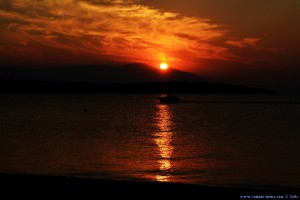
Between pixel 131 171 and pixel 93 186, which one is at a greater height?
pixel 93 186

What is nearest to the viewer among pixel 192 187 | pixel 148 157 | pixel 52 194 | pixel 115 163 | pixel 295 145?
pixel 52 194

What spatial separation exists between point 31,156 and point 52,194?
1650 centimetres

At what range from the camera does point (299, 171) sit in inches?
896

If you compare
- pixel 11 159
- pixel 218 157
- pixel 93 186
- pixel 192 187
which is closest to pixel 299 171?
pixel 218 157

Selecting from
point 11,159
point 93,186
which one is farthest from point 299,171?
point 11,159

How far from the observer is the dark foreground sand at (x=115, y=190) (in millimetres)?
11883

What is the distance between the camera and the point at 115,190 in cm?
1279

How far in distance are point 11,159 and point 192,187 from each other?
15.9 meters

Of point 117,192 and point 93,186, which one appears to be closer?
point 117,192

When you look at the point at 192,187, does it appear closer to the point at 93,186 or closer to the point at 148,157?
the point at 93,186

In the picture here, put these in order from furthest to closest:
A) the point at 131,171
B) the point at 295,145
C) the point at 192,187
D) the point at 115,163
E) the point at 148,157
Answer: the point at 295,145, the point at 148,157, the point at 115,163, the point at 131,171, the point at 192,187

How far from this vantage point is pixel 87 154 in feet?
94.9

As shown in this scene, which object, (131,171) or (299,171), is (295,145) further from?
(131,171)

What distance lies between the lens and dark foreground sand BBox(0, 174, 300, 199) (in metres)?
11.9
